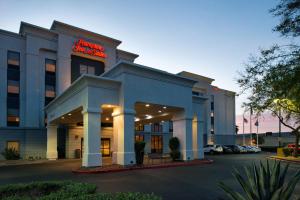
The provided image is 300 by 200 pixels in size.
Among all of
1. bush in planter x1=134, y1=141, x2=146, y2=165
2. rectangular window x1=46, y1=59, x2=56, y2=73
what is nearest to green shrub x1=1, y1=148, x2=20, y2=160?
rectangular window x1=46, y1=59, x2=56, y2=73

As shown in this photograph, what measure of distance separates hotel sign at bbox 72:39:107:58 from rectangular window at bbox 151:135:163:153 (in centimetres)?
1613

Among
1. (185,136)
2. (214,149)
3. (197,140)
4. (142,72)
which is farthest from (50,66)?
(214,149)

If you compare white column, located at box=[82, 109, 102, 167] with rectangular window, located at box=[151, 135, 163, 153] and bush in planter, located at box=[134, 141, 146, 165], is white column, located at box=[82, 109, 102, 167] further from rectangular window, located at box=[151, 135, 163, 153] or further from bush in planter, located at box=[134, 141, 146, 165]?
rectangular window, located at box=[151, 135, 163, 153]

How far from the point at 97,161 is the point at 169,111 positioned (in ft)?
29.7

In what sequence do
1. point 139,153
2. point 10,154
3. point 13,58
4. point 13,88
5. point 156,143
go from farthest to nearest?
point 156,143 → point 13,58 → point 13,88 → point 10,154 → point 139,153

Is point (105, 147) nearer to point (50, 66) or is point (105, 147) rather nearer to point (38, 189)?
point (50, 66)

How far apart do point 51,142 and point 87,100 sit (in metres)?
14.7

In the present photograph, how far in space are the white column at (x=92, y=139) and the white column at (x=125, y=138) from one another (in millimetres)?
1561

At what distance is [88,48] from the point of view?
119 feet

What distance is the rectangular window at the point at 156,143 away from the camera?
43.9 metres

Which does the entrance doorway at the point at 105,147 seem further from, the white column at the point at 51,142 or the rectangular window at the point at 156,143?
the rectangular window at the point at 156,143

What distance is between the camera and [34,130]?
31.8 meters

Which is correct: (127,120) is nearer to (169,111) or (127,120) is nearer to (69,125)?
(169,111)

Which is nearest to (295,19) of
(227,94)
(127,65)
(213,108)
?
(127,65)
